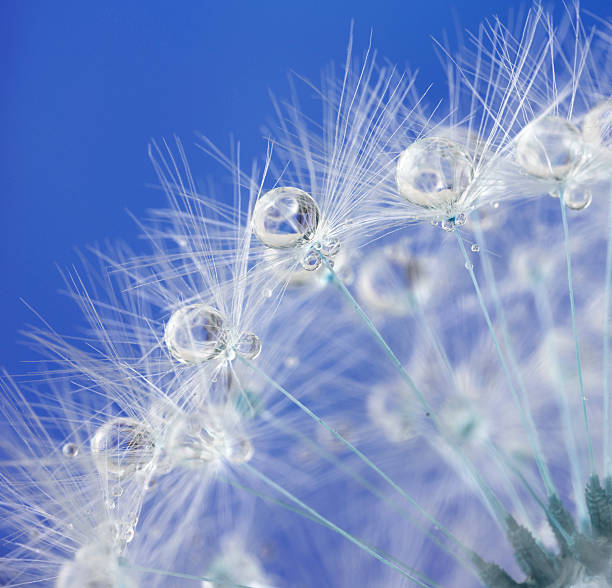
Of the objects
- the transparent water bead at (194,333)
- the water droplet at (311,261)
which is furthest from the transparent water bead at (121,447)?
the water droplet at (311,261)

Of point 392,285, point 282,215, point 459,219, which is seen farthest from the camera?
point 392,285

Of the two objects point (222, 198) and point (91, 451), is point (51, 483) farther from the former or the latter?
point (222, 198)

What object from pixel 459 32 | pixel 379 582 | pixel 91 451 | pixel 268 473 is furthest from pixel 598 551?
pixel 459 32

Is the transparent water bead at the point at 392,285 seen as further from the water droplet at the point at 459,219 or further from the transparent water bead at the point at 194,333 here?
the transparent water bead at the point at 194,333

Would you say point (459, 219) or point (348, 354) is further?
point (348, 354)

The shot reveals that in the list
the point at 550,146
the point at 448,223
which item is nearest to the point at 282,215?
the point at 448,223

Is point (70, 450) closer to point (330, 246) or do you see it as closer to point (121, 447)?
point (121, 447)

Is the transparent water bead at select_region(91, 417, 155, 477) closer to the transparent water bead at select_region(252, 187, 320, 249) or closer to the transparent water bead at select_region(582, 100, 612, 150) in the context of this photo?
the transparent water bead at select_region(252, 187, 320, 249)
